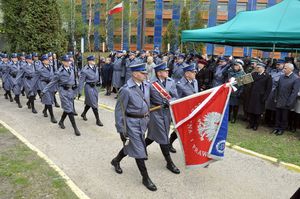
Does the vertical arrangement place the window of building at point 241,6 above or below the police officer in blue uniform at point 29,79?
above

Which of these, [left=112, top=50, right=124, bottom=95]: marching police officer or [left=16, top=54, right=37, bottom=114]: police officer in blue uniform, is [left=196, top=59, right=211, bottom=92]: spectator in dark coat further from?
[left=16, top=54, right=37, bottom=114]: police officer in blue uniform

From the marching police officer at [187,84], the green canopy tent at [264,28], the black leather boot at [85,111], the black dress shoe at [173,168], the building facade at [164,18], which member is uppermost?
the building facade at [164,18]

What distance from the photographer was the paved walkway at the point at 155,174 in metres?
5.37

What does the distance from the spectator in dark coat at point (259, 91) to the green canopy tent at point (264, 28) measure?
141cm

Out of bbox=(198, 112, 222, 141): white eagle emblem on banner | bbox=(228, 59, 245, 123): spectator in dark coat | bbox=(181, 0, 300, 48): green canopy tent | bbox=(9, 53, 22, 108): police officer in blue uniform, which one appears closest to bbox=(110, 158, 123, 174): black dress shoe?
bbox=(198, 112, 222, 141): white eagle emblem on banner

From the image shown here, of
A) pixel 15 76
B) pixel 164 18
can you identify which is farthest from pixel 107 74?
pixel 164 18

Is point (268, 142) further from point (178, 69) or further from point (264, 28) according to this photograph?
point (178, 69)

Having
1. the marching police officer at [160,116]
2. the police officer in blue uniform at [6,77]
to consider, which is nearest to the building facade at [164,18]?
the police officer in blue uniform at [6,77]

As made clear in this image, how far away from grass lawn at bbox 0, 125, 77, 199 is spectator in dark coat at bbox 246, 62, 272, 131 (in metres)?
5.83

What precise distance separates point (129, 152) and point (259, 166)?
277 cm

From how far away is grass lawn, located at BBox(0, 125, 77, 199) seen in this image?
198 inches

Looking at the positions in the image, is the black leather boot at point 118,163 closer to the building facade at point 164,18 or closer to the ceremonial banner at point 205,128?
the ceremonial banner at point 205,128

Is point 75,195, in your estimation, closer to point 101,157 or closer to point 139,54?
point 101,157

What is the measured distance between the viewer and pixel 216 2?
5694 centimetres
